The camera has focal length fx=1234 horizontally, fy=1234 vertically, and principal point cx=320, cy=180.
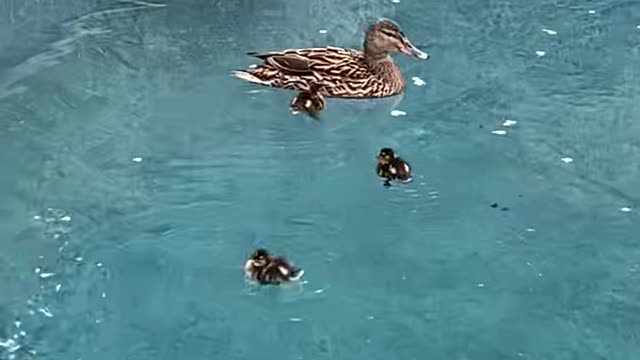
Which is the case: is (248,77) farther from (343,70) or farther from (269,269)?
(269,269)

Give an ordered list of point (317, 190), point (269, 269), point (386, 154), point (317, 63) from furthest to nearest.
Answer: point (317, 63) → point (386, 154) → point (317, 190) → point (269, 269)

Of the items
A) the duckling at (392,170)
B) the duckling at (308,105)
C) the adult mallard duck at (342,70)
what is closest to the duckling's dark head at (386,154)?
the duckling at (392,170)

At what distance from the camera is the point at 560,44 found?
620 cm

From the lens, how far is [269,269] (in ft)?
13.7

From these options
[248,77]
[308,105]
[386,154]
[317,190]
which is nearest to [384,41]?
[308,105]

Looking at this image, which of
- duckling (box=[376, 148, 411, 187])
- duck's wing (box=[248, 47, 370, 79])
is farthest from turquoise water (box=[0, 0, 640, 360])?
duck's wing (box=[248, 47, 370, 79])

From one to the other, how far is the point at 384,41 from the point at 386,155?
1.01 meters

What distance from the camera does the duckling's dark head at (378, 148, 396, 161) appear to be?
193 inches

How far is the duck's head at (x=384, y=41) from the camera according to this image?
5.76m

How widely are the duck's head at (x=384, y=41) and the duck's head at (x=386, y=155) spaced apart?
3.02ft

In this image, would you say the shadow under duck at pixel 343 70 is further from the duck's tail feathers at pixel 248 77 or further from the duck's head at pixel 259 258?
the duck's head at pixel 259 258

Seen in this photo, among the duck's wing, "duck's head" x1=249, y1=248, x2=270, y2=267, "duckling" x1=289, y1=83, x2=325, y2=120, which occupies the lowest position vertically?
"duckling" x1=289, y1=83, x2=325, y2=120

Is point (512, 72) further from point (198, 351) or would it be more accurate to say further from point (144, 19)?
point (198, 351)

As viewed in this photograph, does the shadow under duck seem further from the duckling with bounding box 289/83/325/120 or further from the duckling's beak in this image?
the duckling with bounding box 289/83/325/120
